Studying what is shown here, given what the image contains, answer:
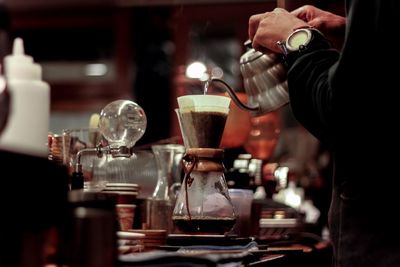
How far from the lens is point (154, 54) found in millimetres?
7008

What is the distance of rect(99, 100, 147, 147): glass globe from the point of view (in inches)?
90.7

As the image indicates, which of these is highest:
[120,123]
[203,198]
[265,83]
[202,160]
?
[265,83]

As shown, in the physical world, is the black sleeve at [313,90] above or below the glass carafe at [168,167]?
above

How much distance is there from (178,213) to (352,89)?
29.8 inches

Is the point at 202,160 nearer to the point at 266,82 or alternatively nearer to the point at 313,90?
the point at 266,82

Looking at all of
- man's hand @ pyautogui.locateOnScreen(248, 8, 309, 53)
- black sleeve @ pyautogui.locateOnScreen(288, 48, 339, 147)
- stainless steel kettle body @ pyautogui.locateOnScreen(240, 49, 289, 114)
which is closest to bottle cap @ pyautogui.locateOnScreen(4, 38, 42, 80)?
black sleeve @ pyautogui.locateOnScreen(288, 48, 339, 147)

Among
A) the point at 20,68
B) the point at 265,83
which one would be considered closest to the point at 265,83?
the point at 265,83

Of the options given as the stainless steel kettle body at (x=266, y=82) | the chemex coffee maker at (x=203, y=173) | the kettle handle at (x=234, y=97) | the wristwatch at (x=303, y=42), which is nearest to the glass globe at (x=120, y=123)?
the chemex coffee maker at (x=203, y=173)

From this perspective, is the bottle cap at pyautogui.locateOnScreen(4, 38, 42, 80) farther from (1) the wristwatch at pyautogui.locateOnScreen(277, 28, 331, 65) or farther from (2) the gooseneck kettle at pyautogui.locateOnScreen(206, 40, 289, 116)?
(2) the gooseneck kettle at pyautogui.locateOnScreen(206, 40, 289, 116)

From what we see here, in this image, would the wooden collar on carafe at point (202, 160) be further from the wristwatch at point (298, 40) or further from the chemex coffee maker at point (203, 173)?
the wristwatch at point (298, 40)

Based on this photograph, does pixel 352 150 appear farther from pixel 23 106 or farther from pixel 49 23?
pixel 49 23

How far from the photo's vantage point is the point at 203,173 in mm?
2219

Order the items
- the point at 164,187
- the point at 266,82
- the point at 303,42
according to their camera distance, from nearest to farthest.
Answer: the point at 303,42 < the point at 266,82 < the point at 164,187

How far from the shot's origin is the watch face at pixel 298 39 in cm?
184
